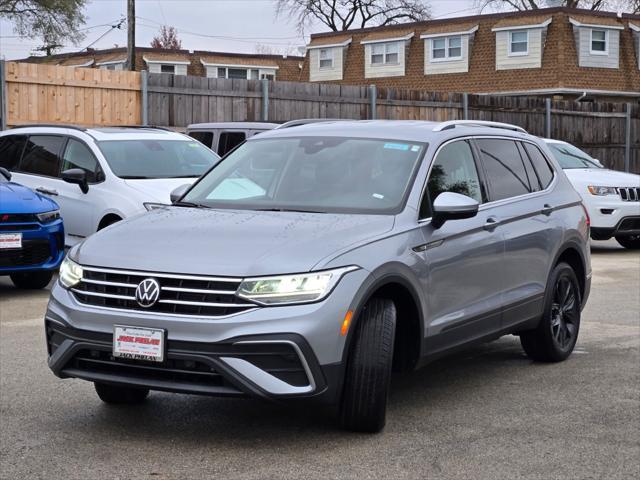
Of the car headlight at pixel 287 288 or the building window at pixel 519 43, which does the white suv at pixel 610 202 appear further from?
the building window at pixel 519 43

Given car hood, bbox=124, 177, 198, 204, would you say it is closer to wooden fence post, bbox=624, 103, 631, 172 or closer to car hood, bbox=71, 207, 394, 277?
car hood, bbox=71, 207, 394, 277

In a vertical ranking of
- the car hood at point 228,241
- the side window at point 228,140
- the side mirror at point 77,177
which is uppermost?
the side window at point 228,140

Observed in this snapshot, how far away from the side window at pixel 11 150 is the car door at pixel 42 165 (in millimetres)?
95

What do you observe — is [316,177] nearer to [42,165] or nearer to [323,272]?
[323,272]

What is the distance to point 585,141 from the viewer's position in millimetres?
31391

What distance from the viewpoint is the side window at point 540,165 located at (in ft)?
25.2

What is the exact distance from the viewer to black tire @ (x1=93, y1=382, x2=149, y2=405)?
607 cm

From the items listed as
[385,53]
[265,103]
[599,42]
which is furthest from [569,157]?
[385,53]

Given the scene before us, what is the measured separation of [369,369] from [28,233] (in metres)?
6.37

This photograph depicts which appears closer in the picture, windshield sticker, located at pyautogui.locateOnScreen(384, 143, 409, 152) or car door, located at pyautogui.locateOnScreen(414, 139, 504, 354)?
car door, located at pyautogui.locateOnScreen(414, 139, 504, 354)

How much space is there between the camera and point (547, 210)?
7.39m

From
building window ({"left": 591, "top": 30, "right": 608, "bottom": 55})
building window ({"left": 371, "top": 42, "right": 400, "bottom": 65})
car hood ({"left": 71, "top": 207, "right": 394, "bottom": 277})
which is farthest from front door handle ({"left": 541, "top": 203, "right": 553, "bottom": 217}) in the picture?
building window ({"left": 371, "top": 42, "right": 400, "bottom": 65})

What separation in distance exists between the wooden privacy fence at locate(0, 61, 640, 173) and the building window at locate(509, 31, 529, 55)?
1075cm

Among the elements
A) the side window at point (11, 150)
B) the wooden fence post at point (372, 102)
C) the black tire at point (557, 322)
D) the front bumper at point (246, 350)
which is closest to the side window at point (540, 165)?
the black tire at point (557, 322)
